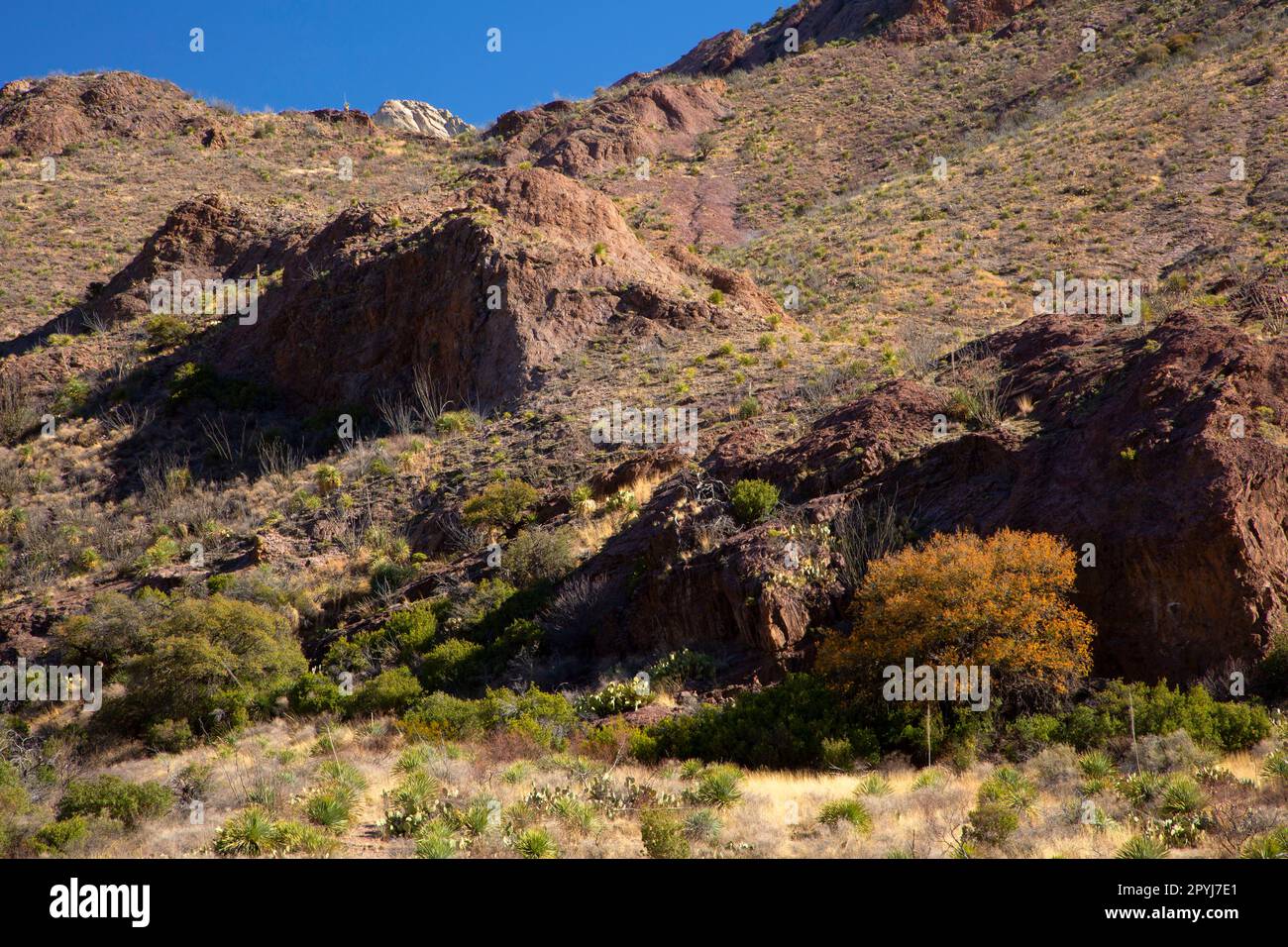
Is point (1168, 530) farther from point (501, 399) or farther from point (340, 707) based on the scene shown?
point (501, 399)

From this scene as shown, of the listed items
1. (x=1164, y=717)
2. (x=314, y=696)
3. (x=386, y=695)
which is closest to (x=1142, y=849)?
(x=1164, y=717)

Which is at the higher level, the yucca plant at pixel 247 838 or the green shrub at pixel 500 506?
the green shrub at pixel 500 506

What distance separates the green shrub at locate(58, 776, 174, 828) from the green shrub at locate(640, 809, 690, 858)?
480 centimetres

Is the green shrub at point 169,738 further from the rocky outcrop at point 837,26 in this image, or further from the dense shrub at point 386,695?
the rocky outcrop at point 837,26

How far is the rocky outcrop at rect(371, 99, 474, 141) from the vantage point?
73.8 m

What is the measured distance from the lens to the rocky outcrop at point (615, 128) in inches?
1762

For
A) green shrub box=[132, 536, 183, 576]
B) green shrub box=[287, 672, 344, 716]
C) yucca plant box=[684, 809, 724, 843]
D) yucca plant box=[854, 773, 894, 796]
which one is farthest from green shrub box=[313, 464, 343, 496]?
yucca plant box=[854, 773, 894, 796]

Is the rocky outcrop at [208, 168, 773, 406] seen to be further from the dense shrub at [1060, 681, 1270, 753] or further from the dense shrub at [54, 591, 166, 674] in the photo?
the dense shrub at [1060, 681, 1270, 753]

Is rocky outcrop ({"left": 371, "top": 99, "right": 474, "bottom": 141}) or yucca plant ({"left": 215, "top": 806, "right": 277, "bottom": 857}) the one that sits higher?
rocky outcrop ({"left": 371, "top": 99, "right": 474, "bottom": 141})

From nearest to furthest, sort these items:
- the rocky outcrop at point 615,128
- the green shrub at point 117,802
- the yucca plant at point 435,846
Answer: the yucca plant at point 435,846, the green shrub at point 117,802, the rocky outcrop at point 615,128

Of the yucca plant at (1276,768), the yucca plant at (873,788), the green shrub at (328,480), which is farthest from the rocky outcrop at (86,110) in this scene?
the yucca plant at (1276,768)

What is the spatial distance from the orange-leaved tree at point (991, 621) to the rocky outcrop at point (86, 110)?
48111mm

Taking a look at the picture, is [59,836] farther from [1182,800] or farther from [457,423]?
[457,423]

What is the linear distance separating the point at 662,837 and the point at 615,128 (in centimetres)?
4373
